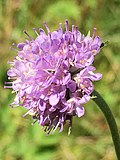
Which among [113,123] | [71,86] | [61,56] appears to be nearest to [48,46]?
[61,56]

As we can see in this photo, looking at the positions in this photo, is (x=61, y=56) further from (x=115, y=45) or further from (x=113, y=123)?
(x=115, y=45)

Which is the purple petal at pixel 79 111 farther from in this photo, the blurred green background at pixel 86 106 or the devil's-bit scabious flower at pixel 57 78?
the blurred green background at pixel 86 106

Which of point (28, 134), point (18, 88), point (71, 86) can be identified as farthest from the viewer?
point (28, 134)

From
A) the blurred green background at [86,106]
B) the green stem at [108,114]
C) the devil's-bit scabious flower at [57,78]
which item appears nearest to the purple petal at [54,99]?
the devil's-bit scabious flower at [57,78]

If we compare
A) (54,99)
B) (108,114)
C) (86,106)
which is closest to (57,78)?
(54,99)

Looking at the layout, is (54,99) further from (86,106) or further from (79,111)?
(86,106)
